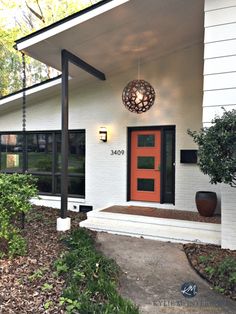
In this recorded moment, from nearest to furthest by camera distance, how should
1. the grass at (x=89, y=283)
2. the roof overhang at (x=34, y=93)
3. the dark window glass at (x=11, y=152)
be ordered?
1. the grass at (x=89, y=283)
2. the roof overhang at (x=34, y=93)
3. the dark window glass at (x=11, y=152)

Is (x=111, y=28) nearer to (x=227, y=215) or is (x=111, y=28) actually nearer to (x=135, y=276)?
(x=227, y=215)

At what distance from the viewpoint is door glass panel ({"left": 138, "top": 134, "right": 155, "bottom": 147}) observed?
705 cm

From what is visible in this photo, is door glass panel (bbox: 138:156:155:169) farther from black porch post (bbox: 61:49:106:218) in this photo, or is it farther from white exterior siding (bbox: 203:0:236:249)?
white exterior siding (bbox: 203:0:236:249)

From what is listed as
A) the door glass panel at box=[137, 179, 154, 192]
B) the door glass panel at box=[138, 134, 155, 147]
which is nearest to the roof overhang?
the door glass panel at box=[138, 134, 155, 147]

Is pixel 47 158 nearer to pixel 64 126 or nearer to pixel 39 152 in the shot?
pixel 39 152

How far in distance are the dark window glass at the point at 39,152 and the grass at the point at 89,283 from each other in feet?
13.8

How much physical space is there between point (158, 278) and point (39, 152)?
568 centimetres

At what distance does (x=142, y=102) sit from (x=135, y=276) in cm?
355

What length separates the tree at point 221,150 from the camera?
3457 mm

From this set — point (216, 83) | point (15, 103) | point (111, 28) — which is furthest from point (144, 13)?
point (15, 103)

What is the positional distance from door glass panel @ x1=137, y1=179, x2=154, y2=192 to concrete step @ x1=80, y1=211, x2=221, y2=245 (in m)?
1.41

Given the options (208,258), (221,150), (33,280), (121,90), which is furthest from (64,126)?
(208,258)

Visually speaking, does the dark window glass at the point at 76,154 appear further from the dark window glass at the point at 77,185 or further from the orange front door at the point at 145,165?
the orange front door at the point at 145,165

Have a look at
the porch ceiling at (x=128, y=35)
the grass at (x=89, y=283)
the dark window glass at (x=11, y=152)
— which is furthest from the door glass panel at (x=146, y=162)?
the dark window glass at (x=11, y=152)
